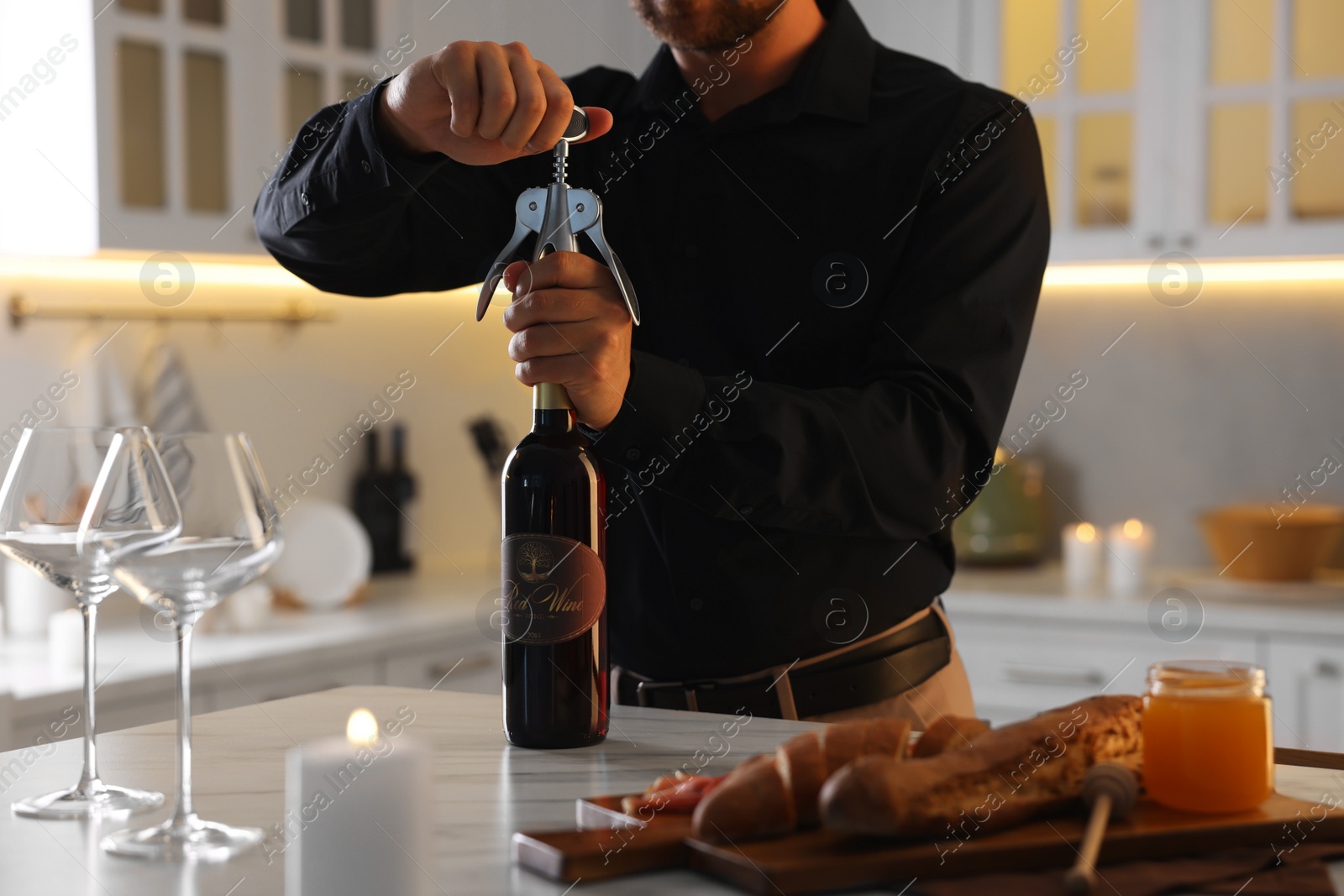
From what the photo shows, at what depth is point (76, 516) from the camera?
829 millimetres

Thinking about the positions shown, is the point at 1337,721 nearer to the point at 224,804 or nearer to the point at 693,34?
the point at 693,34

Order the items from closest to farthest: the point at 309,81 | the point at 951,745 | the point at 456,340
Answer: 1. the point at 951,745
2. the point at 309,81
3. the point at 456,340

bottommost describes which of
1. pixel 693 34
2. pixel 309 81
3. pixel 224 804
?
pixel 224 804

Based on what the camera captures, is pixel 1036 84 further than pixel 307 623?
Yes

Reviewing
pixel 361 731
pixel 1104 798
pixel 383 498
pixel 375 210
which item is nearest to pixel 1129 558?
pixel 383 498

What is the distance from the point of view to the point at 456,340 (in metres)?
3.26

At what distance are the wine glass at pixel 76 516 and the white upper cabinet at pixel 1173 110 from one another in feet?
7.43

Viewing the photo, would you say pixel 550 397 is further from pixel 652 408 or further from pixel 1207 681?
pixel 1207 681

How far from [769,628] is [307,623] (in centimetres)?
140

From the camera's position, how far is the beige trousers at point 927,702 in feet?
4.02

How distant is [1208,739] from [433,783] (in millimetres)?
410

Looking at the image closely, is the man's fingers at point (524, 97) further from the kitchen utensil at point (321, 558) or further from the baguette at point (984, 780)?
the kitchen utensil at point (321, 558)

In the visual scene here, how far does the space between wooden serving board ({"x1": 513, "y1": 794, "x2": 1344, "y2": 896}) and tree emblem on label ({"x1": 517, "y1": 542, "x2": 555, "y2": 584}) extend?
0.64ft

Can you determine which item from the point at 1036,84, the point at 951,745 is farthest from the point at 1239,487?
the point at 951,745
